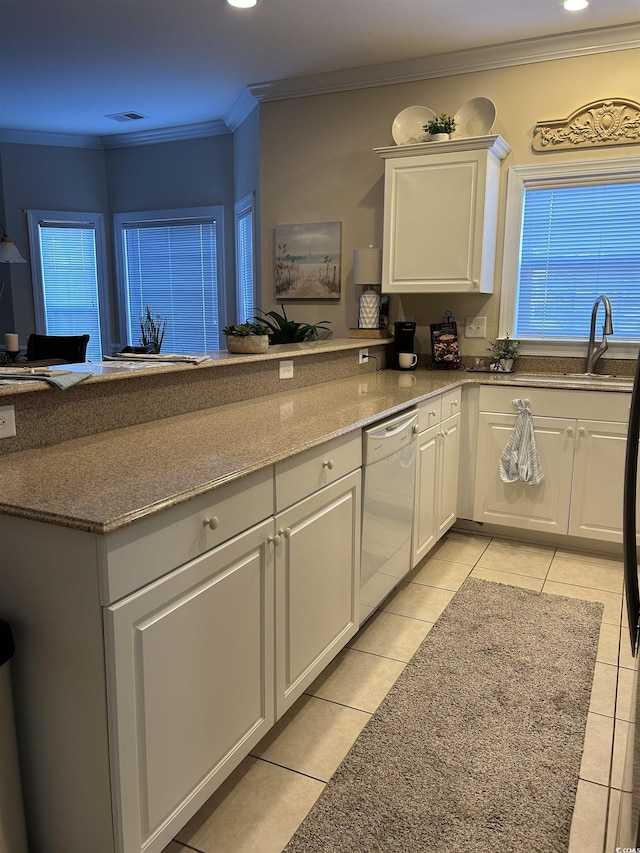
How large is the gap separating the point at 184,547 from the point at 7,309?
18.5 ft

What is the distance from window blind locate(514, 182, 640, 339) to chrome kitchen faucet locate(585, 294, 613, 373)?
12cm

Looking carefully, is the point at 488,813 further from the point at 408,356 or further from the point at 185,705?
the point at 408,356

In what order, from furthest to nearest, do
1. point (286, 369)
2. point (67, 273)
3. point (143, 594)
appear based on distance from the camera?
point (67, 273)
point (286, 369)
point (143, 594)

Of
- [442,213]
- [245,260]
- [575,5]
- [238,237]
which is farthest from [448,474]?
[238,237]

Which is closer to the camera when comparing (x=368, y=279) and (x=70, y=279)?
(x=368, y=279)

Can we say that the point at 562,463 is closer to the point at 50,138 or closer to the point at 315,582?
the point at 315,582

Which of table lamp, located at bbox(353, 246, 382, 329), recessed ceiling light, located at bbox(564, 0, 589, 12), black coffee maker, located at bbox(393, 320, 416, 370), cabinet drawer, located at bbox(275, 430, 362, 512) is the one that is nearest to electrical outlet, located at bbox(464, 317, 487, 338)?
black coffee maker, located at bbox(393, 320, 416, 370)

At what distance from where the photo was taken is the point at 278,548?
1.84 metres

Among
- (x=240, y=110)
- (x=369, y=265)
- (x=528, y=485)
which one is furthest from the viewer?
(x=240, y=110)

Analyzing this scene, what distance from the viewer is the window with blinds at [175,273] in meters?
5.90

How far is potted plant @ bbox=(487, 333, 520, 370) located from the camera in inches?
156

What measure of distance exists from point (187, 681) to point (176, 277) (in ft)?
16.9

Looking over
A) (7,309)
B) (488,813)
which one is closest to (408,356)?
(488,813)

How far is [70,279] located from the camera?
6.37 metres
